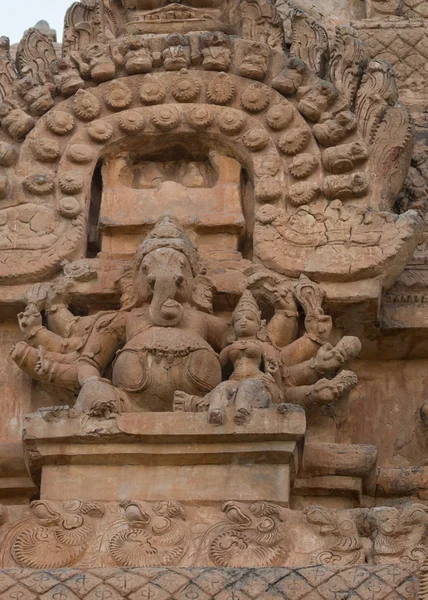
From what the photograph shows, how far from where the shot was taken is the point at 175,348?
35.3 feet

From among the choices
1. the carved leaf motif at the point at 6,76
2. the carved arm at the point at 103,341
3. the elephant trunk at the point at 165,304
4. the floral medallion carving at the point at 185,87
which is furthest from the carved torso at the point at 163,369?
the carved leaf motif at the point at 6,76

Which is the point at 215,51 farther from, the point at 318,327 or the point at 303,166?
the point at 318,327

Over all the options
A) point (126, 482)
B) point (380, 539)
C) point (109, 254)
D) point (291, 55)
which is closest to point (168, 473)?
point (126, 482)

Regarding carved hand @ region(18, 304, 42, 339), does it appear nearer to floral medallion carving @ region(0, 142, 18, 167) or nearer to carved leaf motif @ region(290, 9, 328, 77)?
floral medallion carving @ region(0, 142, 18, 167)

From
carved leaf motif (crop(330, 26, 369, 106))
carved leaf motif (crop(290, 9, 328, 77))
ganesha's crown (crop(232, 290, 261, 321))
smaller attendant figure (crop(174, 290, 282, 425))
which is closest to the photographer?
smaller attendant figure (crop(174, 290, 282, 425))

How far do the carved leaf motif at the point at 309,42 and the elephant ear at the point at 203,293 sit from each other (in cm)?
175

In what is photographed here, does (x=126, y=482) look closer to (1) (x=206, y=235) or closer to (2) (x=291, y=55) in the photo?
(1) (x=206, y=235)

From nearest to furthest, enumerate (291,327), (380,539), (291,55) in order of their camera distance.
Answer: (380,539), (291,327), (291,55)

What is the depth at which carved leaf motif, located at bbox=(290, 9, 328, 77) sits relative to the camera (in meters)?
12.4

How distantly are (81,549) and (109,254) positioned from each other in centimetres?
236

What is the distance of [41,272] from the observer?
11625mm

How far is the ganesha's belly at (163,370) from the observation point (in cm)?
1071

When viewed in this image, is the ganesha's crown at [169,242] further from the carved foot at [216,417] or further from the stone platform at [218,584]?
the stone platform at [218,584]

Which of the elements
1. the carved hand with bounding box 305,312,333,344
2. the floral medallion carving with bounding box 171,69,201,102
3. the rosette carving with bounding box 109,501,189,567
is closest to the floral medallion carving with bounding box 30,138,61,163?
the floral medallion carving with bounding box 171,69,201,102
